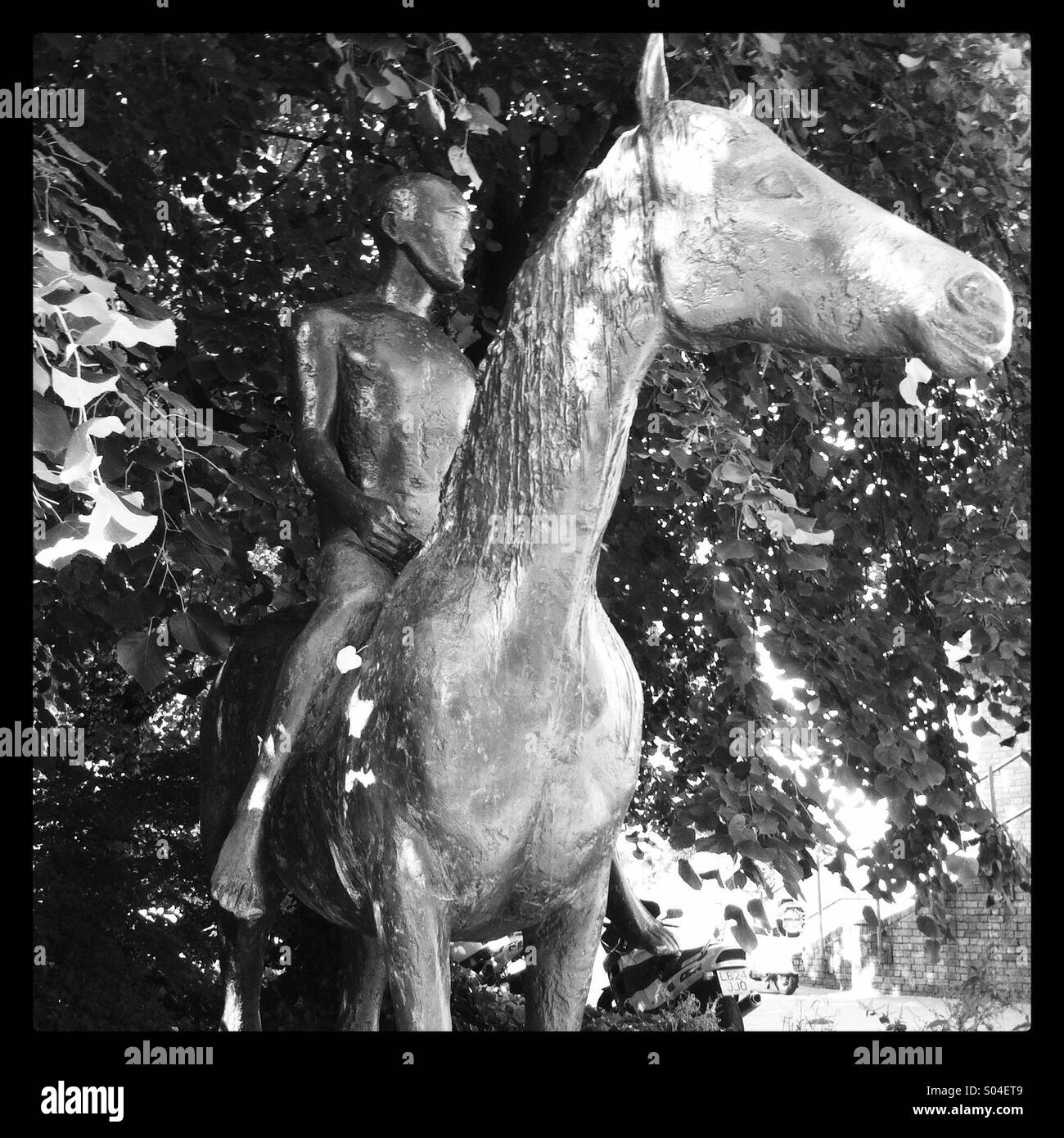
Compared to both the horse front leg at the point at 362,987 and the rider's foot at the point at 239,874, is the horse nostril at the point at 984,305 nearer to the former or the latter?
the rider's foot at the point at 239,874

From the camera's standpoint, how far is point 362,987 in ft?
12.1

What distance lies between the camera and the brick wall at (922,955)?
8719 millimetres

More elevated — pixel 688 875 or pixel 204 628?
pixel 204 628

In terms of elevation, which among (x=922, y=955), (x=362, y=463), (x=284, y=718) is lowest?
(x=922, y=955)

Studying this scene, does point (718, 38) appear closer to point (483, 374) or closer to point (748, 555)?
point (748, 555)

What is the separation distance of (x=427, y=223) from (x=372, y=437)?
52 cm

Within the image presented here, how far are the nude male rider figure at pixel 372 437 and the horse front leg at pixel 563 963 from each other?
0.51 metres

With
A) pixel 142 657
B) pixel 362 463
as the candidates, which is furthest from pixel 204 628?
pixel 362 463

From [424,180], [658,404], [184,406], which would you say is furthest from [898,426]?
[184,406]

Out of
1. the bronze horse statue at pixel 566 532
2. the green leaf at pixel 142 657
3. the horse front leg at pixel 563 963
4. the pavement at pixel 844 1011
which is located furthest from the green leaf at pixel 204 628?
the pavement at pixel 844 1011

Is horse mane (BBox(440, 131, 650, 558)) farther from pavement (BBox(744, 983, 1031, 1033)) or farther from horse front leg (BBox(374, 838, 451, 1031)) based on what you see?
pavement (BBox(744, 983, 1031, 1033))

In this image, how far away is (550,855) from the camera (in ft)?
9.25

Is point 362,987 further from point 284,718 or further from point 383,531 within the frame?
point 383,531

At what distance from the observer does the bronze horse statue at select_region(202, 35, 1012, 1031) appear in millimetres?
2500
